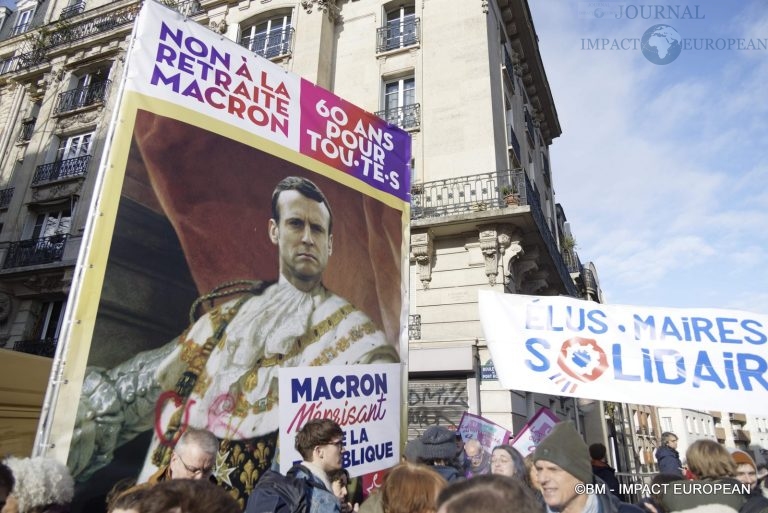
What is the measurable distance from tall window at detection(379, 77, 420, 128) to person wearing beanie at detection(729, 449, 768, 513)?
10599 millimetres

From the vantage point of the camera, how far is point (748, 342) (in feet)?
11.7

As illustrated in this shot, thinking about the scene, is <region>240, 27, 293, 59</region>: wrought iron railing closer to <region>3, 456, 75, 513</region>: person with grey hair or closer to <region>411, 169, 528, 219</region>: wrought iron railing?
<region>411, 169, 528, 219</region>: wrought iron railing

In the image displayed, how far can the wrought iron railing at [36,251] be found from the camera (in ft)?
49.5

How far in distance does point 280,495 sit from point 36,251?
1709 centimetres

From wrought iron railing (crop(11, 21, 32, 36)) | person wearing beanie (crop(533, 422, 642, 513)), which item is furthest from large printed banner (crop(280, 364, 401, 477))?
wrought iron railing (crop(11, 21, 32, 36))

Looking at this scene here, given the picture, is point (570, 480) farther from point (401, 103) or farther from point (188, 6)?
point (188, 6)

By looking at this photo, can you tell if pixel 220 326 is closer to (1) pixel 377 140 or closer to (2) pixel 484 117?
(1) pixel 377 140

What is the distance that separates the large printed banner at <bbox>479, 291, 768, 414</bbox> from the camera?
3.44 meters

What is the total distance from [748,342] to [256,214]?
3.90 metres

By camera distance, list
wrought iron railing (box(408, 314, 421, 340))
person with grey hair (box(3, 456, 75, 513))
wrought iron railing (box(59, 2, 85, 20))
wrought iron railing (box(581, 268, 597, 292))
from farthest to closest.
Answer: wrought iron railing (box(59, 2, 85, 20)), wrought iron railing (box(581, 268, 597, 292)), wrought iron railing (box(408, 314, 421, 340)), person with grey hair (box(3, 456, 75, 513))

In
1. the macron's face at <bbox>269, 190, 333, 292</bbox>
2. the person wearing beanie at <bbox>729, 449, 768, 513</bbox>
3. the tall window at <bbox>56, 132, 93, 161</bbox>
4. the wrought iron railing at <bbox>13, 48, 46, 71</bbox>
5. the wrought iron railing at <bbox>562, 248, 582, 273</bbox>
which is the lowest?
the person wearing beanie at <bbox>729, 449, 768, 513</bbox>

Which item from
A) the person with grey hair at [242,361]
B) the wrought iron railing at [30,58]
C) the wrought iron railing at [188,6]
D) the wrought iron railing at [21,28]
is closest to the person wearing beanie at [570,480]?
the person with grey hair at [242,361]

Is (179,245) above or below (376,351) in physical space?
above

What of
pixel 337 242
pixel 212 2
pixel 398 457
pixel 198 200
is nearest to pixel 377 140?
pixel 337 242
